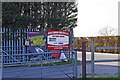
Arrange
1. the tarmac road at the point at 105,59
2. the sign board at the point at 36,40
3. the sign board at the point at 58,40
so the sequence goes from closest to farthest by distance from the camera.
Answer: the tarmac road at the point at 105,59
the sign board at the point at 58,40
the sign board at the point at 36,40

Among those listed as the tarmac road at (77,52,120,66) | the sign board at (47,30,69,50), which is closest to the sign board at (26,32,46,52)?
the sign board at (47,30,69,50)

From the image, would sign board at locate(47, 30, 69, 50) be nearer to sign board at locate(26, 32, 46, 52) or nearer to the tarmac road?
the tarmac road

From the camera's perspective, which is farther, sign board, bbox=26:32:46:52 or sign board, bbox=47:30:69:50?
sign board, bbox=26:32:46:52

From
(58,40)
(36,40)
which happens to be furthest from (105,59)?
(58,40)

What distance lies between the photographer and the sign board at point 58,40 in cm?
1539

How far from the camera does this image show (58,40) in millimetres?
15586

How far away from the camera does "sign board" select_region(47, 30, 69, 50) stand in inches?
606

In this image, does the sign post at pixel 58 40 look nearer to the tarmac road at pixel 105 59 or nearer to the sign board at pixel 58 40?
the sign board at pixel 58 40

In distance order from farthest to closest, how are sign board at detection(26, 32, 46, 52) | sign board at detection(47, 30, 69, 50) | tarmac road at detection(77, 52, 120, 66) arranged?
sign board at detection(26, 32, 46, 52) < sign board at detection(47, 30, 69, 50) < tarmac road at detection(77, 52, 120, 66)

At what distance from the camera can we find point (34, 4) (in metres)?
20.7

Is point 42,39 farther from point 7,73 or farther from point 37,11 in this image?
point 7,73

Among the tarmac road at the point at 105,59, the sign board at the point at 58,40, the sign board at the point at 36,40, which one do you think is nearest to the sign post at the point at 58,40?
the sign board at the point at 58,40

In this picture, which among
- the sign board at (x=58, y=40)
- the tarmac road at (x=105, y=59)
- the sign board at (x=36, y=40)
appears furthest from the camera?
the sign board at (x=36, y=40)

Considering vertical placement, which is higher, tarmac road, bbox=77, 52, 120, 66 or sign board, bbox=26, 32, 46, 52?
sign board, bbox=26, 32, 46, 52
